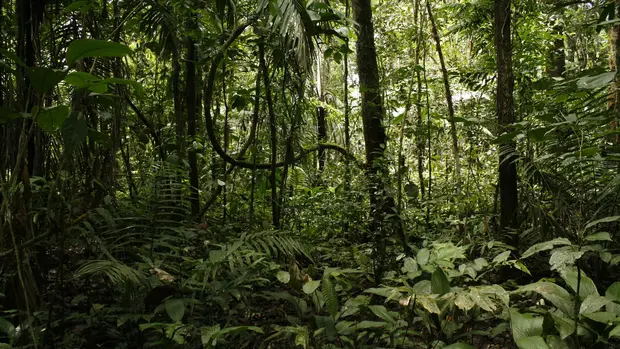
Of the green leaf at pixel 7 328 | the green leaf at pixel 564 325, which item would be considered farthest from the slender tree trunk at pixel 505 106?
the green leaf at pixel 7 328

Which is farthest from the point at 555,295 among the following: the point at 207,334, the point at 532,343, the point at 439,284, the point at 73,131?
the point at 73,131

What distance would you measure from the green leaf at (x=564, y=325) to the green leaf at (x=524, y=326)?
0.07 meters

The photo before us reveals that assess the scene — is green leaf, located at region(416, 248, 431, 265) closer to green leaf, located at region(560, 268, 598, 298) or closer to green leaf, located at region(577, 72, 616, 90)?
green leaf, located at region(560, 268, 598, 298)

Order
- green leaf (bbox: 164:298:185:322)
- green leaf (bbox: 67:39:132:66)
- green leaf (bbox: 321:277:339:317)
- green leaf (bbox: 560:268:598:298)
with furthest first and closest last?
1. green leaf (bbox: 321:277:339:317)
2. green leaf (bbox: 560:268:598:298)
3. green leaf (bbox: 164:298:185:322)
4. green leaf (bbox: 67:39:132:66)

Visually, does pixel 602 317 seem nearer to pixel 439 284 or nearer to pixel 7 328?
pixel 439 284

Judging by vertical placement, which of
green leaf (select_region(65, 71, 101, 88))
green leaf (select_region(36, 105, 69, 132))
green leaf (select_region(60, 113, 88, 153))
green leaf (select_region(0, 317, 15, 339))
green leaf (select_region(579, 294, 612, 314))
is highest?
green leaf (select_region(65, 71, 101, 88))

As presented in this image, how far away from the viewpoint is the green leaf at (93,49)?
1591 millimetres

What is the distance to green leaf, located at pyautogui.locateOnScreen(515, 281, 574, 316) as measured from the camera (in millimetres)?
2252

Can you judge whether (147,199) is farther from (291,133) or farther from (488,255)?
(488,255)

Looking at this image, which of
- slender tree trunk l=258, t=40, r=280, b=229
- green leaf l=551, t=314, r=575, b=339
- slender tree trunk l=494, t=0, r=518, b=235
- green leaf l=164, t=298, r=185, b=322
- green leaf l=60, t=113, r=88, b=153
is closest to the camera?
green leaf l=60, t=113, r=88, b=153

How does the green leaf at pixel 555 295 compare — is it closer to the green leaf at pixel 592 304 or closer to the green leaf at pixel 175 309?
the green leaf at pixel 592 304

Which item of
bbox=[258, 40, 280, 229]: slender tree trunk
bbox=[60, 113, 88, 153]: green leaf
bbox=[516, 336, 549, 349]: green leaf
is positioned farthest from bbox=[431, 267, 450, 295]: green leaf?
bbox=[258, 40, 280, 229]: slender tree trunk

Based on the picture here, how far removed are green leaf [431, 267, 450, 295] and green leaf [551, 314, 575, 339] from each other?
489 millimetres

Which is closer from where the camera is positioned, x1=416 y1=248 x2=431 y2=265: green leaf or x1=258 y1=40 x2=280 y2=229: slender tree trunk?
x1=416 y1=248 x2=431 y2=265: green leaf
